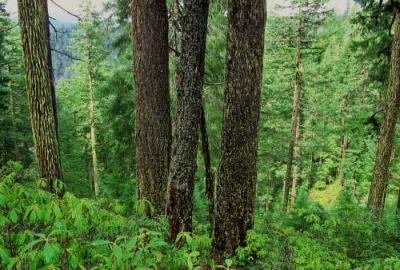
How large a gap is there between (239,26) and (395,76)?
4715mm

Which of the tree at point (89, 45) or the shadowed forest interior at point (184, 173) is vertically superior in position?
the tree at point (89, 45)

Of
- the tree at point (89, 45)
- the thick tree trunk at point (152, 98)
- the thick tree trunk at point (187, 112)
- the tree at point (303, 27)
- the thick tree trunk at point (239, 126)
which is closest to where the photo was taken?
the thick tree trunk at point (239, 126)

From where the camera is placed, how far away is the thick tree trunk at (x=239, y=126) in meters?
3.99

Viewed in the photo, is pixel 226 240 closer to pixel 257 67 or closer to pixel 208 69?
pixel 257 67

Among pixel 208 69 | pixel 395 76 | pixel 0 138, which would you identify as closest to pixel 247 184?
pixel 395 76

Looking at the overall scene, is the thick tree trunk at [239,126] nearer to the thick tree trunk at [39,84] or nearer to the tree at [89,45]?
the thick tree trunk at [39,84]

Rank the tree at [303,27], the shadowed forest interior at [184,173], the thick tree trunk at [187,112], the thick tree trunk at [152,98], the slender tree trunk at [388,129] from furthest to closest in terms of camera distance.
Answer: the tree at [303,27], the slender tree trunk at [388,129], the thick tree trunk at [152,98], the thick tree trunk at [187,112], the shadowed forest interior at [184,173]

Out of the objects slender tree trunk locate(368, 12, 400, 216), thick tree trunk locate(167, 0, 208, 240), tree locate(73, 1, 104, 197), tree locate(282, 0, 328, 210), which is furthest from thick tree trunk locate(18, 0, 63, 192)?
tree locate(73, 1, 104, 197)

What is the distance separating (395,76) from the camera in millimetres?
6883

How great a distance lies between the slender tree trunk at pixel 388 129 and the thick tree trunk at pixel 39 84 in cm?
643

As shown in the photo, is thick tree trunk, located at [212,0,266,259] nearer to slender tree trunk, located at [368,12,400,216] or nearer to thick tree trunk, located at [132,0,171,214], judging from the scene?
thick tree trunk, located at [132,0,171,214]

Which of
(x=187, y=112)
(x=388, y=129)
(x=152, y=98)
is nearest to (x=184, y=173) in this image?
(x=187, y=112)

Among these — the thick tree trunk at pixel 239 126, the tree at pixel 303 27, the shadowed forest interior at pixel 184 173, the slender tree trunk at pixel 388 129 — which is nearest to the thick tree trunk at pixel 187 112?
the shadowed forest interior at pixel 184 173

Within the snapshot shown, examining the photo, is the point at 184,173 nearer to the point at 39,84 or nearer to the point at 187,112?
the point at 187,112
